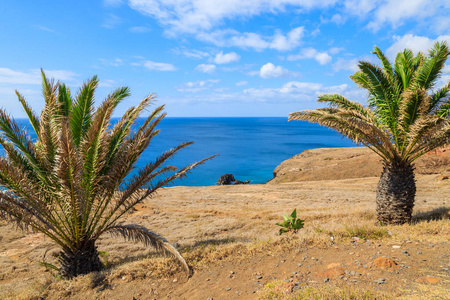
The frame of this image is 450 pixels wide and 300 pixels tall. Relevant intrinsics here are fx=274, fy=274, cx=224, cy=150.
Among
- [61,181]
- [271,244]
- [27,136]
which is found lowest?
[271,244]

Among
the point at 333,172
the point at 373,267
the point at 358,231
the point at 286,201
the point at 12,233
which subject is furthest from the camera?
the point at 333,172

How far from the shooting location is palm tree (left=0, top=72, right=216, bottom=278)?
5.73 metres

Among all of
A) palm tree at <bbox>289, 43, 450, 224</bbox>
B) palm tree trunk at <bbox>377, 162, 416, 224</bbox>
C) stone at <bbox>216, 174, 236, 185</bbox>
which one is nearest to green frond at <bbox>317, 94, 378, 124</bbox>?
palm tree at <bbox>289, 43, 450, 224</bbox>

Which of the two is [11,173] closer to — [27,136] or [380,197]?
[27,136]

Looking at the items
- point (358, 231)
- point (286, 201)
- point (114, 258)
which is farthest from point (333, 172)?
point (114, 258)

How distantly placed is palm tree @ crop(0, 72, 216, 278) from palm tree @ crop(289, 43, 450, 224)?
16.8ft

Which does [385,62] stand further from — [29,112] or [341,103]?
[29,112]

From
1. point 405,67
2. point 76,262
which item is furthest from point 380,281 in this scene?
point 405,67

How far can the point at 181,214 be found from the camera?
42.9 ft

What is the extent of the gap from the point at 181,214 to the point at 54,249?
5349mm

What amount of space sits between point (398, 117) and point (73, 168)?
349 inches

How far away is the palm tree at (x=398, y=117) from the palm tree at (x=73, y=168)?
5112mm

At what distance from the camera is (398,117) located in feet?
27.2

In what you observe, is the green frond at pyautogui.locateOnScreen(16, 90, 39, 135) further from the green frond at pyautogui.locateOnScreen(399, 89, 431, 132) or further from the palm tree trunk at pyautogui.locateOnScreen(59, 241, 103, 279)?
the green frond at pyautogui.locateOnScreen(399, 89, 431, 132)
